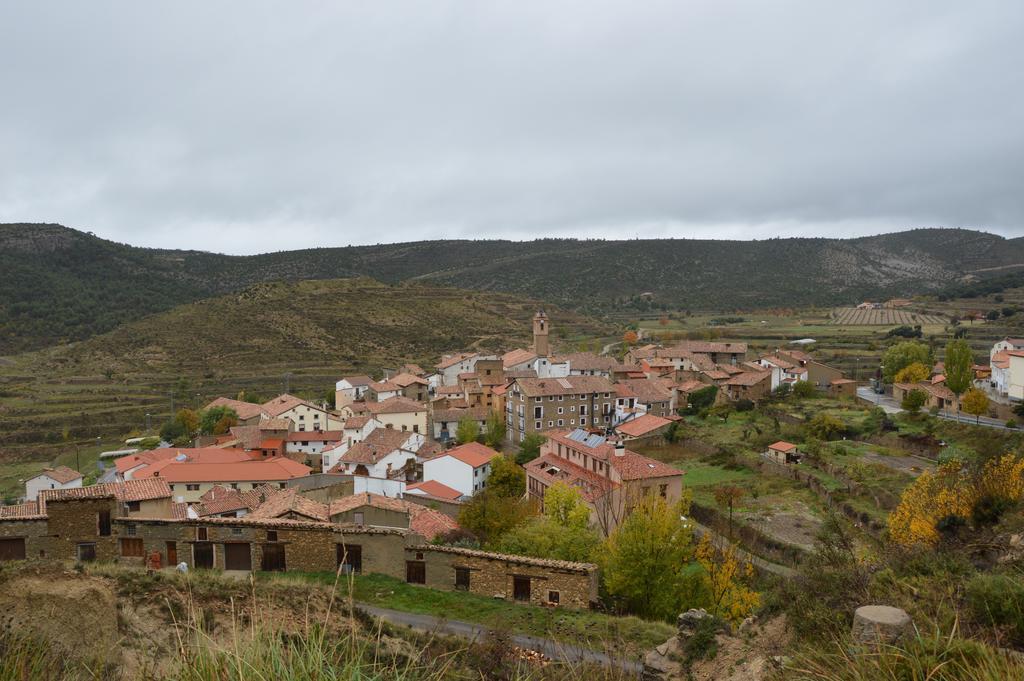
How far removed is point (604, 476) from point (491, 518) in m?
6.71

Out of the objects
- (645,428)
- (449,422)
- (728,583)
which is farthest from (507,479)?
(449,422)

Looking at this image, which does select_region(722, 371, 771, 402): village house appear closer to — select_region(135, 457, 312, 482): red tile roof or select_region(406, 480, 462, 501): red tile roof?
select_region(406, 480, 462, 501): red tile roof

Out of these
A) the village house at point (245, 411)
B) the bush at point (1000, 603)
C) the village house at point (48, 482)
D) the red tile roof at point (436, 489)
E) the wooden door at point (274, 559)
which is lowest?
the village house at point (48, 482)

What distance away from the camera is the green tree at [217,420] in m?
41.4

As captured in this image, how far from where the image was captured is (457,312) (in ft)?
263

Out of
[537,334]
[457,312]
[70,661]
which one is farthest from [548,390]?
[457,312]

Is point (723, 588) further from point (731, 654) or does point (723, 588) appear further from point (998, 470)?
point (731, 654)

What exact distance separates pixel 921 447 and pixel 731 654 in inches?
1216

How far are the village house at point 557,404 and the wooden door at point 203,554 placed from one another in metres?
26.8

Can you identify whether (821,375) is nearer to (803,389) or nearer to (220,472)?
(803,389)

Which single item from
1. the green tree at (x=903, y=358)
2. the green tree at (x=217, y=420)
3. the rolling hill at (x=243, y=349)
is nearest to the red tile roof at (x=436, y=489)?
the green tree at (x=217, y=420)

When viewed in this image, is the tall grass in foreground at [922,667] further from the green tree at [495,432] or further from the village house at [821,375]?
the village house at [821,375]

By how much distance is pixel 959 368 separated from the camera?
40250 mm

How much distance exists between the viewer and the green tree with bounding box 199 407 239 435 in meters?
41.4
